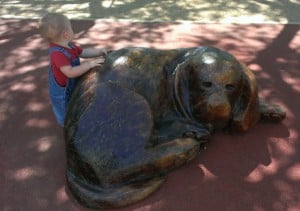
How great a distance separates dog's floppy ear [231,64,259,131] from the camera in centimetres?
406

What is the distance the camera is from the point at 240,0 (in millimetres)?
8445

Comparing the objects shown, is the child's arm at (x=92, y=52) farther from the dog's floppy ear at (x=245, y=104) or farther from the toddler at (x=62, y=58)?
the dog's floppy ear at (x=245, y=104)

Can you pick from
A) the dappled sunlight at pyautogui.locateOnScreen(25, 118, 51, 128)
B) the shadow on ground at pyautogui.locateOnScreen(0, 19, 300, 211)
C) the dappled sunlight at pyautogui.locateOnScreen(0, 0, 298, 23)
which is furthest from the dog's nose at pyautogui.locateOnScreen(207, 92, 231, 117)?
the dappled sunlight at pyautogui.locateOnScreen(0, 0, 298, 23)

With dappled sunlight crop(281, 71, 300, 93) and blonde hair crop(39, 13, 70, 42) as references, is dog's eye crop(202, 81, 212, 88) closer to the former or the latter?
blonde hair crop(39, 13, 70, 42)

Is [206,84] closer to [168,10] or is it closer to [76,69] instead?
[76,69]

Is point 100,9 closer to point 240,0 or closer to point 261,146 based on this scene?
point 240,0

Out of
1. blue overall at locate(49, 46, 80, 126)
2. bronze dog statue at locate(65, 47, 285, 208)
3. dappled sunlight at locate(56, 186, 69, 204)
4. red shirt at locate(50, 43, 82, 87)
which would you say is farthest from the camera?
blue overall at locate(49, 46, 80, 126)

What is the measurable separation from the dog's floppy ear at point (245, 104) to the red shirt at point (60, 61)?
5.19ft

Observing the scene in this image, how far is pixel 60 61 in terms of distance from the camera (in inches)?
160

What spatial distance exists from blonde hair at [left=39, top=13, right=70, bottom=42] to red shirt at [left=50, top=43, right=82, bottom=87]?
0.50 ft

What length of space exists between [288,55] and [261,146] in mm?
2337

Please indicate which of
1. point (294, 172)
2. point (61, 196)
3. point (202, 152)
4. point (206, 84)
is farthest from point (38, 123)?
point (294, 172)

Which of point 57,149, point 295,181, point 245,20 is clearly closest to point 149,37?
point 245,20

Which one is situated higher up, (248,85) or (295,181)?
(248,85)
